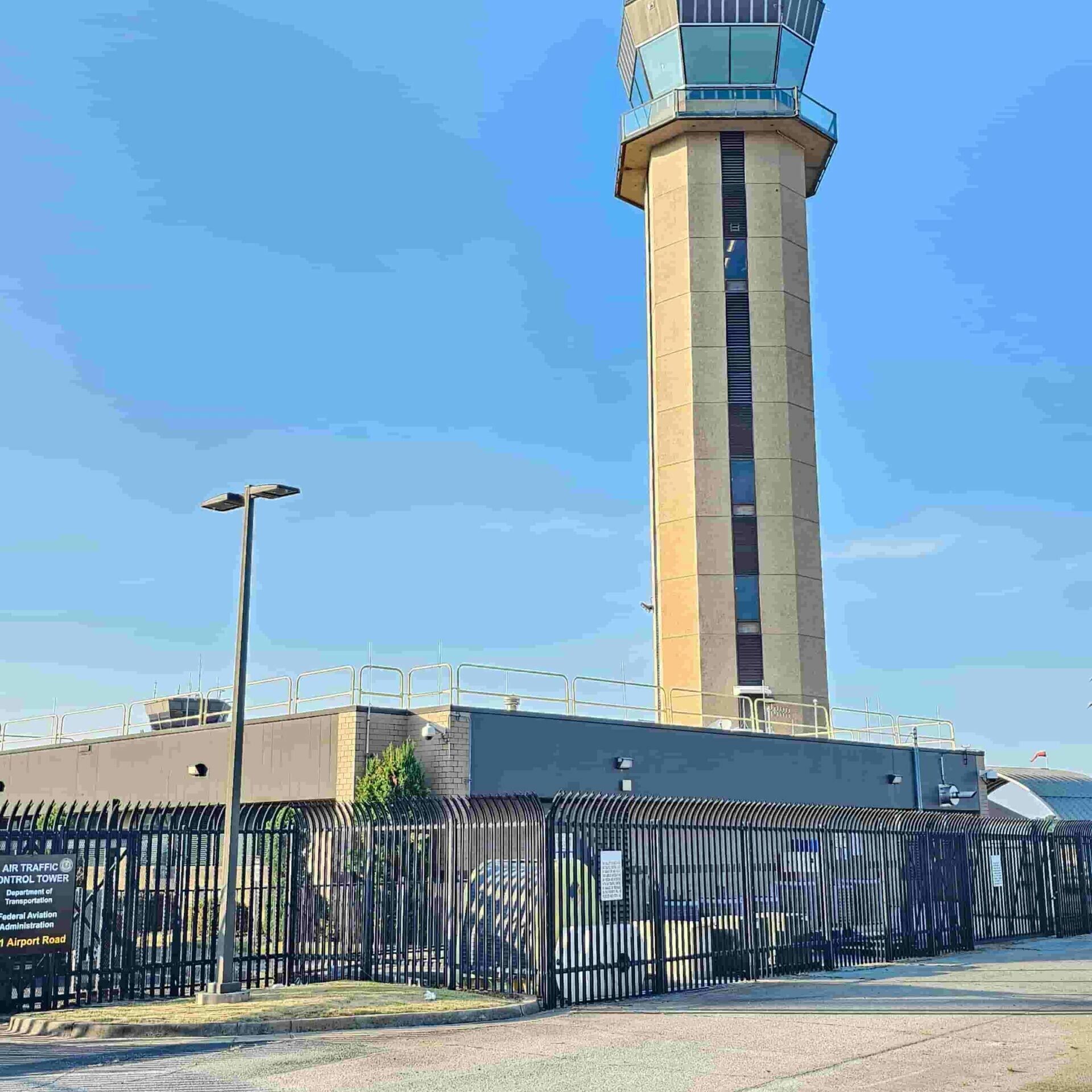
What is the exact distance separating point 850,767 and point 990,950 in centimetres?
1201

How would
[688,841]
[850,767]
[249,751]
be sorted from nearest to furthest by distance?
1. [688,841]
2. [249,751]
3. [850,767]

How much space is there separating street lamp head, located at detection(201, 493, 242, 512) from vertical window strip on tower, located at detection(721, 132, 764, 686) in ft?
93.0

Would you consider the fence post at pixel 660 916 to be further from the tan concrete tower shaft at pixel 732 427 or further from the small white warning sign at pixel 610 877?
the tan concrete tower shaft at pixel 732 427

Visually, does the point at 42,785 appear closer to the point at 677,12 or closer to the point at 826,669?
the point at 826,669

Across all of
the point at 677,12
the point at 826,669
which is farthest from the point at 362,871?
the point at 677,12

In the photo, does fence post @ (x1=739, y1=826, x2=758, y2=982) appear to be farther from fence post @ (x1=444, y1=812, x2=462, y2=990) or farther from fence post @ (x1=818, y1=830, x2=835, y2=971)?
fence post @ (x1=444, y1=812, x2=462, y2=990)

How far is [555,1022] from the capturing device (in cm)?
1436

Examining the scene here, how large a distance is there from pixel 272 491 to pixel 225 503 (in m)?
0.77

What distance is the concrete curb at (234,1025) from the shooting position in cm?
1365

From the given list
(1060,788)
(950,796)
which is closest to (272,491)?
(950,796)

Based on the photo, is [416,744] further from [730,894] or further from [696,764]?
[730,894]

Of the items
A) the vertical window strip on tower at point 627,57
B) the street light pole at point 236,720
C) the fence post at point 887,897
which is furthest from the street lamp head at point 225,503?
the vertical window strip on tower at point 627,57

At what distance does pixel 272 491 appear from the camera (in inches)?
655

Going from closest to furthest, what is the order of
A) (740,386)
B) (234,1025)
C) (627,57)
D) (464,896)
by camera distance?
(234,1025), (464,896), (740,386), (627,57)
